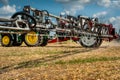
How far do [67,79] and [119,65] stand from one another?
283cm

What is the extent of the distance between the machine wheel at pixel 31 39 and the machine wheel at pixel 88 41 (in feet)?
11.3

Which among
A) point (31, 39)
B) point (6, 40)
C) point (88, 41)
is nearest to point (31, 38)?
point (31, 39)

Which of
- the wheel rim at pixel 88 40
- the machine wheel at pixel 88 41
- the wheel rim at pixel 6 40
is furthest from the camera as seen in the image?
the wheel rim at pixel 6 40

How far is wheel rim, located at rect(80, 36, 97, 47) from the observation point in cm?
2717

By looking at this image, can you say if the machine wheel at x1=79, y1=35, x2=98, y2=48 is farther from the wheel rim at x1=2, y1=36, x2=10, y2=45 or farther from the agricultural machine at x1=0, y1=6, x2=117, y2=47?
the wheel rim at x1=2, y1=36, x2=10, y2=45

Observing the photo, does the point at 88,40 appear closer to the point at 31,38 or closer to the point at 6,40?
the point at 31,38

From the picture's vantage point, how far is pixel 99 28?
91.7ft

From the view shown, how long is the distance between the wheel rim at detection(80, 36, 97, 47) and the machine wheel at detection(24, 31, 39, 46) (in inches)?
140

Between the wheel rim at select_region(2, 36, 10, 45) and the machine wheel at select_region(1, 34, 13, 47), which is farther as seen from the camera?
the wheel rim at select_region(2, 36, 10, 45)

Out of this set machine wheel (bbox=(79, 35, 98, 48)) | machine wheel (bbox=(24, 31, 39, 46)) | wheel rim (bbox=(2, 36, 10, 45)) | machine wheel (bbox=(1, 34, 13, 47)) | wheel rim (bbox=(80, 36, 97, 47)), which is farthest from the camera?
wheel rim (bbox=(2, 36, 10, 45))

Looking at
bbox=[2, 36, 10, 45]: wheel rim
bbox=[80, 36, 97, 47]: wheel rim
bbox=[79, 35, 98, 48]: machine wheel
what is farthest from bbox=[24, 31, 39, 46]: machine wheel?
bbox=[80, 36, 97, 47]: wheel rim

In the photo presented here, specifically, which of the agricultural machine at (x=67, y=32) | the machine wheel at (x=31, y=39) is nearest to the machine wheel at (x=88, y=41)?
the agricultural machine at (x=67, y=32)

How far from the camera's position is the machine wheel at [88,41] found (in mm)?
27062

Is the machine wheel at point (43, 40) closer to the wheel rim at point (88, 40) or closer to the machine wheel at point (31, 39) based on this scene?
the machine wheel at point (31, 39)
